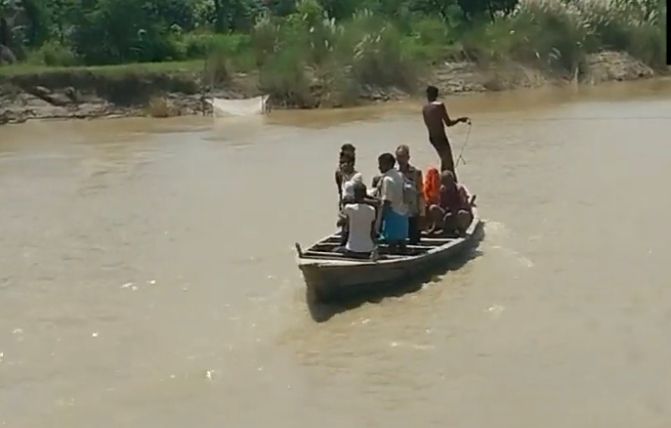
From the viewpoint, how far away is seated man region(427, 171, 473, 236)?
13.3 metres

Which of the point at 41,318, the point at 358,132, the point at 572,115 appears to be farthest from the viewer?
the point at 572,115

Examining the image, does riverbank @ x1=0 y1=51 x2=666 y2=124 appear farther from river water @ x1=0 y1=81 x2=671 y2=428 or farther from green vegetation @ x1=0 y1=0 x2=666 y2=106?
river water @ x1=0 y1=81 x2=671 y2=428

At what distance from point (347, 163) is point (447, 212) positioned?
1844mm

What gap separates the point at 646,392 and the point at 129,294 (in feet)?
19.1

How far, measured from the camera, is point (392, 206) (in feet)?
39.7

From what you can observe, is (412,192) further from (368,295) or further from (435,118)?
(435,118)

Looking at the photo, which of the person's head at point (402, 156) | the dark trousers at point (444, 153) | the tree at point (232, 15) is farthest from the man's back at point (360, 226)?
the tree at point (232, 15)

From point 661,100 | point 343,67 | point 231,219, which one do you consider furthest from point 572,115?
point 231,219

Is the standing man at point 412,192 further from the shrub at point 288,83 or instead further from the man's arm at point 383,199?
the shrub at point 288,83

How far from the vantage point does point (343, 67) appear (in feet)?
115

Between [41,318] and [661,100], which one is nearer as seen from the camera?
[41,318]

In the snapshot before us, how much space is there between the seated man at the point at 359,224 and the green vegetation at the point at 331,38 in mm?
22291

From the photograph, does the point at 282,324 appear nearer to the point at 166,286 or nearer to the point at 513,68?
the point at 166,286

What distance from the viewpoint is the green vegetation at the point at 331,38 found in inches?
1373
